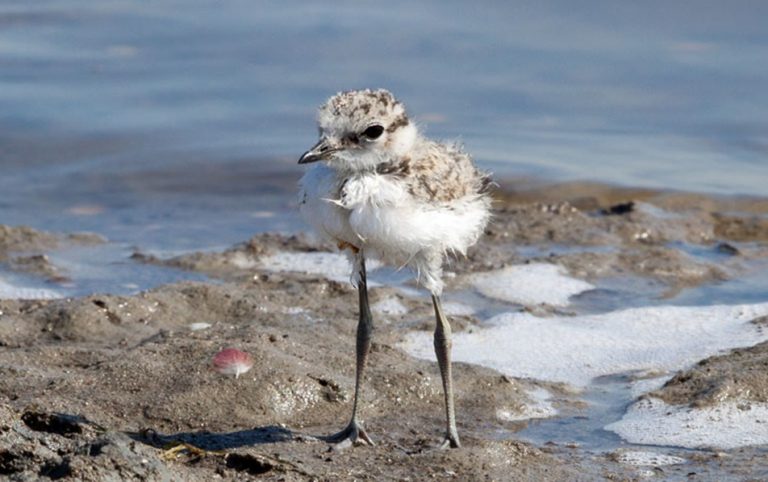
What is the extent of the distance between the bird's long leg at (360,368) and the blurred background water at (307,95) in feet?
11.3

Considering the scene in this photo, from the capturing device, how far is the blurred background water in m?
9.08

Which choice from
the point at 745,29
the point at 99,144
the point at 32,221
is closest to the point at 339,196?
the point at 32,221

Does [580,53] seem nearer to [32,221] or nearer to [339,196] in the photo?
[32,221]

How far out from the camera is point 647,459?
4383 millimetres

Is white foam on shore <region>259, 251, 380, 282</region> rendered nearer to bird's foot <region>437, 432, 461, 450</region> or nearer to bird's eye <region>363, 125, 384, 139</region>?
bird's foot <region>437, 432, 461, 450</region>

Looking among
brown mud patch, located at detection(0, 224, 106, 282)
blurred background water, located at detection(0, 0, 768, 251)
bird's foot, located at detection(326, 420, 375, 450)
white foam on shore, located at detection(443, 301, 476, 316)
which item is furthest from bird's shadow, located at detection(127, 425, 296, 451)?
blurred background water, located at detection(0, 0, 768, 251)

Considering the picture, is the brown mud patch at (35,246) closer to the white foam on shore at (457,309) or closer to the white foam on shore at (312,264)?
the white foam on shore at (312,264)

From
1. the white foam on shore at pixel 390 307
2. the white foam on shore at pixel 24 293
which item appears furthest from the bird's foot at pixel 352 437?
the white foam on shore at pixel 24 293

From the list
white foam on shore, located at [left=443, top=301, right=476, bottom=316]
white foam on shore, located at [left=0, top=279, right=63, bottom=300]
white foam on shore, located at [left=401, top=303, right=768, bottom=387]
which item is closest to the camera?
white foam on shore, located at [left=401, top=303, right=768, bottom=387]

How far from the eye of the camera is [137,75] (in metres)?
11.0

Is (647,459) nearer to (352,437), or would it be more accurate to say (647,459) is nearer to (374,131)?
(352,437)

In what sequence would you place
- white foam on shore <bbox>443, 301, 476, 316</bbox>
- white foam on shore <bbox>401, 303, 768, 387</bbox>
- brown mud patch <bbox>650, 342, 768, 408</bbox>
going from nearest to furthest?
brown mud patch <bbox>650, 342, 768, 408</bbox>, white foam on shore <bbox>401, 303, 768, 387</bbox>, white foam on shore <bbox>443, 301, 476, 316</bbox>

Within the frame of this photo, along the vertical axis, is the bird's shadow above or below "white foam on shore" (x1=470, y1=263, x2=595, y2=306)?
above

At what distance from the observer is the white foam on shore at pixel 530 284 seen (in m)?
6.44
